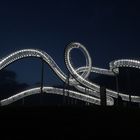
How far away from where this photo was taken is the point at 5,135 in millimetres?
12430

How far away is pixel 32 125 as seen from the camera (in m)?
13.1

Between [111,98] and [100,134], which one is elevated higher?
[111,98]

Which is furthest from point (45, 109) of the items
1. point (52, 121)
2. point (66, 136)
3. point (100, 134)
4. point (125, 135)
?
point (125, 135)

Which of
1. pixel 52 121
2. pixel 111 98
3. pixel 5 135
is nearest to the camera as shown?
pixel 5 135

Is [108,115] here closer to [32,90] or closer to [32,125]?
[32,125]

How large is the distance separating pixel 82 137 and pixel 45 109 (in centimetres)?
215

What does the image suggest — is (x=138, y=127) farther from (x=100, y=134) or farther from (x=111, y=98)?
(x=111, y=98)

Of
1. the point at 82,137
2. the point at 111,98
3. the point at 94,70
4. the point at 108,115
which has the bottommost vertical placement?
the point at 82,137

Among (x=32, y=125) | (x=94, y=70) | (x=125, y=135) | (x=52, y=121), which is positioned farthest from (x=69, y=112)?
(x=94, y=70)

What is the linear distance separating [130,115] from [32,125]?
4526mm

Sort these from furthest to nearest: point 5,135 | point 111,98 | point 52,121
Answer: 1. point 111,98
2. point 52,121
3. point 5,135

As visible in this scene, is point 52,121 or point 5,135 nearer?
point 5,135

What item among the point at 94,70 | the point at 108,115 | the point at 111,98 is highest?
the point at 94,70

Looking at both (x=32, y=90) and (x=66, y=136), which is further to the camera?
(x=32, y=90)
